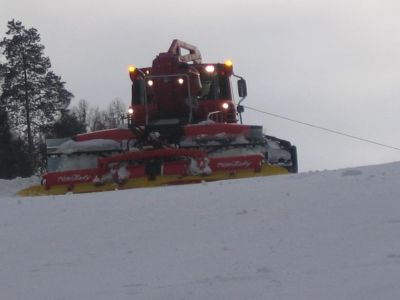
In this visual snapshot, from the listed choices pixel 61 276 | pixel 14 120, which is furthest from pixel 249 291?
pixel 14 120

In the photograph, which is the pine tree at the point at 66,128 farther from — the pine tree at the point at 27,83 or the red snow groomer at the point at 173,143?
the red snow groomer at the point at 173,143

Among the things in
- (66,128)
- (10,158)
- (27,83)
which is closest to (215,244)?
(10,158)

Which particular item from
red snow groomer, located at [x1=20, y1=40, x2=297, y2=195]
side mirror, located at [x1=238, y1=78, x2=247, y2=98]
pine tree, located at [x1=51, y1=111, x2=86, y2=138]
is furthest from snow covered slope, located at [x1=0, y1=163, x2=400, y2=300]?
pine tree, located at [x1=51, y1=111, x2=86, y2=138]

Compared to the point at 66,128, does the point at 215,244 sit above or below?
below

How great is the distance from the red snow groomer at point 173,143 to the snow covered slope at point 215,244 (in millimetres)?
5027

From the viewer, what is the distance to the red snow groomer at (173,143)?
1502 centimetres

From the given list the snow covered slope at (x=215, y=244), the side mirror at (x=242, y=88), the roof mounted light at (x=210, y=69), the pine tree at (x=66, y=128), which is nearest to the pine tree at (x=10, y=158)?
the pine tree at (x=66, y=128)

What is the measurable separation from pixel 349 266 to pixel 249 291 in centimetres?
81

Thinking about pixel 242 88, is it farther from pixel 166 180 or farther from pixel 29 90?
pixel 29 90

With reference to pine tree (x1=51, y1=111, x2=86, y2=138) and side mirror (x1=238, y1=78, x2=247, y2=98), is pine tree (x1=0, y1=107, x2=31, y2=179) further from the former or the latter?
side mirror (x1=238, y1=78, x2=247, y2=98)

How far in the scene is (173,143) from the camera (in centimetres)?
1670

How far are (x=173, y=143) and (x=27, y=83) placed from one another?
30379 mm

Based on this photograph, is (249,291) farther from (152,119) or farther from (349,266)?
(152,119)

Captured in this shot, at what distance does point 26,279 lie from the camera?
22.9 feet
